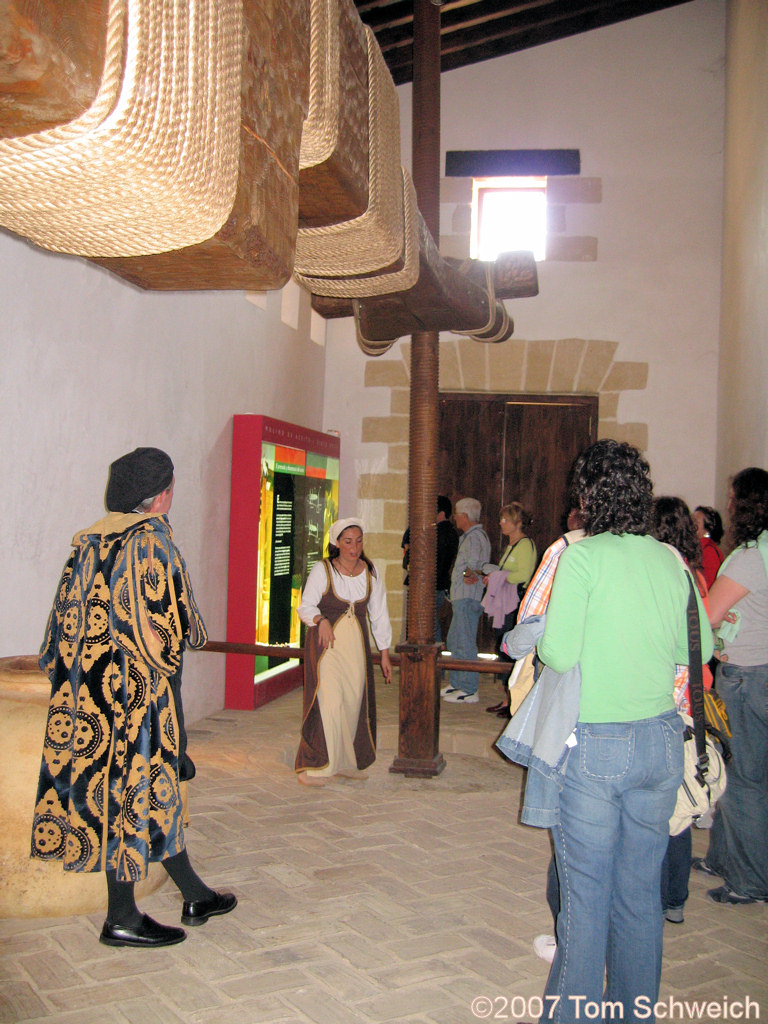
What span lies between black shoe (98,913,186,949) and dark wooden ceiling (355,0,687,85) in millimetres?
7661

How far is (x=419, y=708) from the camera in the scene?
502cm

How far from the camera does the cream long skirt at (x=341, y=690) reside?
481 centimetres

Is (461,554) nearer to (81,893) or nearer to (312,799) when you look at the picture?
(312,799)

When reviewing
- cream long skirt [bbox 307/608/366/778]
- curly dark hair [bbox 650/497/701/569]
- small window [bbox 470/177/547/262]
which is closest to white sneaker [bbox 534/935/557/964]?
curly dark hair [bbox 650/497/701/569]

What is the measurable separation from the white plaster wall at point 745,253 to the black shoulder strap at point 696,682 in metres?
3.33

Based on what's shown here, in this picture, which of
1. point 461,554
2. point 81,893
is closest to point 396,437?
point 461,554

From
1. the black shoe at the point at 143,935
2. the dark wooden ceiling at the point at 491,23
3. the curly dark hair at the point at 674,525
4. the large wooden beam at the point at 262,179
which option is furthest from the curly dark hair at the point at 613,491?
the dark wooden ceiling at the point at 491,23

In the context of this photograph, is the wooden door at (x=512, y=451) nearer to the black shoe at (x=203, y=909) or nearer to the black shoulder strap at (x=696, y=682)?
the black shoe at (x=203, y=909)

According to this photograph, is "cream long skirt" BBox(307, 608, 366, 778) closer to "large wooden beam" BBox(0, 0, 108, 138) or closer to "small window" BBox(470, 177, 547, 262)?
"large wooden beam" BBox(0, 0, 108, 138)

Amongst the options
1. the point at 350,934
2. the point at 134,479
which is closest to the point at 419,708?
the point at 350,934

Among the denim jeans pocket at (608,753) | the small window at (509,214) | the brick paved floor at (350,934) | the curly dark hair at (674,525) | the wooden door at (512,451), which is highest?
the small window at (509,214)

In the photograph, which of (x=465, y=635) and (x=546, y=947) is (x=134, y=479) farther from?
(x=465, y=635)

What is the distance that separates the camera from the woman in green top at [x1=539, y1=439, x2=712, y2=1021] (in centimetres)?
207

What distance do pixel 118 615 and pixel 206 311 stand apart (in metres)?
3.91
